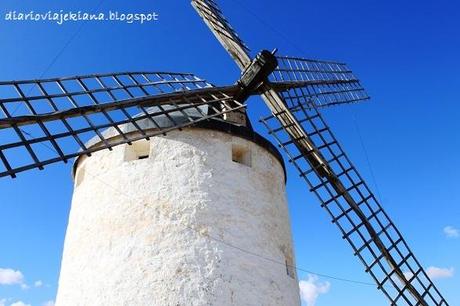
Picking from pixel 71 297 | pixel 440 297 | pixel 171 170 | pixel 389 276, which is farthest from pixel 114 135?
pixel 440 297

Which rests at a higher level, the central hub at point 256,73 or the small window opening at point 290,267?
the central hub at point 256,73

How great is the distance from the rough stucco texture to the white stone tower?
14 mm

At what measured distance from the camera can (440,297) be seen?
22.1 feet

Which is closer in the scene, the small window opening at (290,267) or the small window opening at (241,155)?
the small window opening at (290,267)

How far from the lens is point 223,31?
994 centimetres

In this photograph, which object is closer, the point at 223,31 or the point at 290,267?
the point at 290,267

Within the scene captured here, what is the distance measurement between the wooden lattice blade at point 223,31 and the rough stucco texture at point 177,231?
8.84 ft

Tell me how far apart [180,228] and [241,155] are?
1896mm

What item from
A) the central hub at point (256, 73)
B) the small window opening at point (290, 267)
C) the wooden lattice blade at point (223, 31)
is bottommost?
the small window opening at point (290, 267)

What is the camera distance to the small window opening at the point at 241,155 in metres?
7.13

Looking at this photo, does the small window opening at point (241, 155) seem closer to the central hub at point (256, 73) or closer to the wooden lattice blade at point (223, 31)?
the central hub at point (256, 73)

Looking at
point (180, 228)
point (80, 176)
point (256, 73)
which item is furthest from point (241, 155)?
point (80, 176)

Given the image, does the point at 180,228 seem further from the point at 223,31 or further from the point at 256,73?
the point at 223,31

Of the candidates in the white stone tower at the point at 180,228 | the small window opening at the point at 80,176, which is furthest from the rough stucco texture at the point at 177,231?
the small window opening at the point at 80,176
